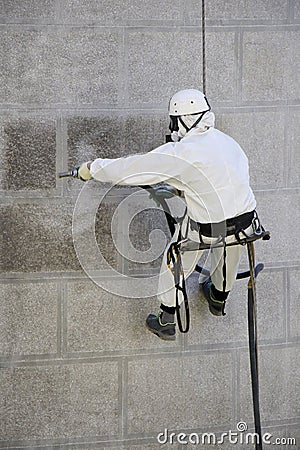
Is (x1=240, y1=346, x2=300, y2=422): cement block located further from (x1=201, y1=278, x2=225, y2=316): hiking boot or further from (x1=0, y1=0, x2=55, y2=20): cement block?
(x1=0, y1=0, x2=55, y2=20): cement block

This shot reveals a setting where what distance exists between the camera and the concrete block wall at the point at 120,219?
9.43 ft

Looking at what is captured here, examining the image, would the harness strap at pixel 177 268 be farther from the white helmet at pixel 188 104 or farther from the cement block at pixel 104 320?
the white helmet at pixel 188 104

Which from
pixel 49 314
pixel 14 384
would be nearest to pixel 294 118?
pixel 49 314

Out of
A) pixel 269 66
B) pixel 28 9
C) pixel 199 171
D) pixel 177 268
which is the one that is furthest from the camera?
pixel 269 66

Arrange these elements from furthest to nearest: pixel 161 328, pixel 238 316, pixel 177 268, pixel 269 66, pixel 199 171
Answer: pixel 238 316, pixel 269 66, pixel 161 328, pixel 177 268, pixel 199 171

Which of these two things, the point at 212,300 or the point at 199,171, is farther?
the point at 212,300

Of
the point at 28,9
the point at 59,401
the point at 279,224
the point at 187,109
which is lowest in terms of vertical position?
the point at 59,401

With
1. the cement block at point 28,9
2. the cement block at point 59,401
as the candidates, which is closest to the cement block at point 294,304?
the cement block at point 59,401

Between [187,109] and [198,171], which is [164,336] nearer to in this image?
[198,171]

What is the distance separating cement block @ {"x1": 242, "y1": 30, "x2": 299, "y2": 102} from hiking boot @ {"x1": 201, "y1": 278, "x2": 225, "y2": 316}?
784 millimetres

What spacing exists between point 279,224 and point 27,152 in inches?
43.5

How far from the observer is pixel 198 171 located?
2.48 meters

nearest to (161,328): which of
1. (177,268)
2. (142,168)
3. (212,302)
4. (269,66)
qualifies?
(212,302)

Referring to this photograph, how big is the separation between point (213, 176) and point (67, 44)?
85 centimetres
